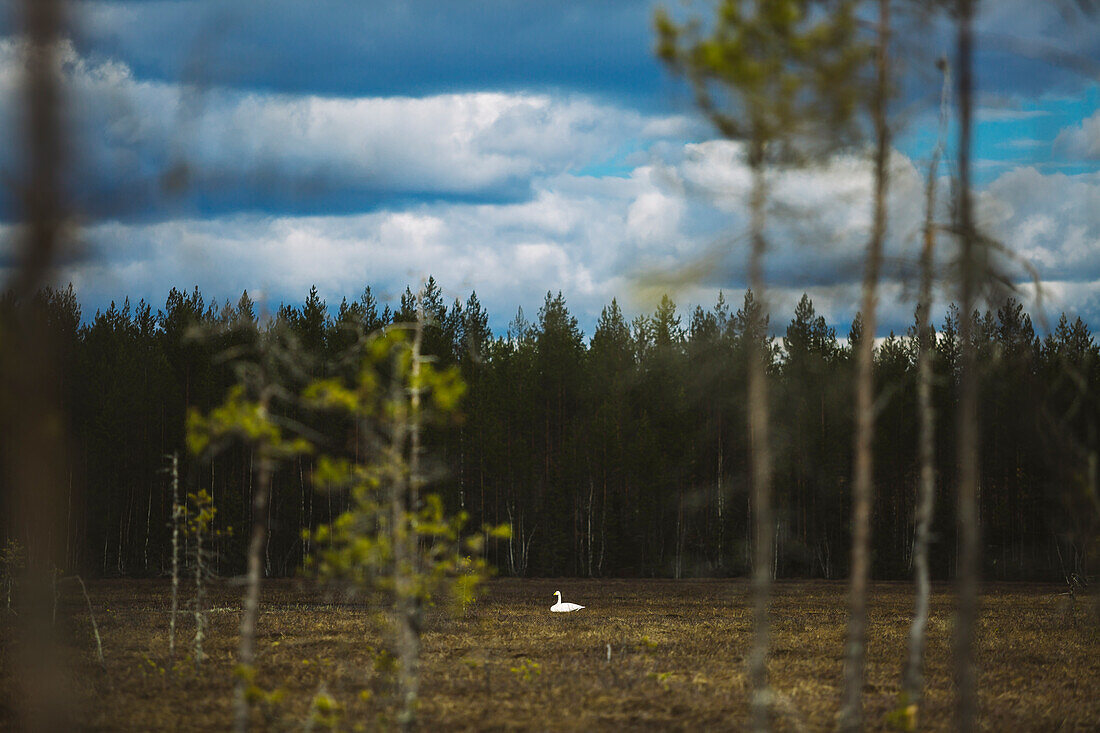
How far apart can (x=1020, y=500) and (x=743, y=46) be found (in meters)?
42.0

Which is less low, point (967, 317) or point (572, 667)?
point (967, 317)

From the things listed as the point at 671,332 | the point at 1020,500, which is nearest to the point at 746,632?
the point at 671,332

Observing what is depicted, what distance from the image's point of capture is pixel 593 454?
40.3 m

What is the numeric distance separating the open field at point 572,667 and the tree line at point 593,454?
509 inches

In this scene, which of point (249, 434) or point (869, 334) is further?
point (869, 334)

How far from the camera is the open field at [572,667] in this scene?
10805 mm

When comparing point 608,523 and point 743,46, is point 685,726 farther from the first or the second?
point 608,523

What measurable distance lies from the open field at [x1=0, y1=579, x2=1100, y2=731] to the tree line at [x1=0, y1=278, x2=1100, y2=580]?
42.4 feet

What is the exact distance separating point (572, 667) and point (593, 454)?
85.3 feet

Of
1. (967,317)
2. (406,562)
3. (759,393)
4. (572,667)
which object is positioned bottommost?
(572,667)

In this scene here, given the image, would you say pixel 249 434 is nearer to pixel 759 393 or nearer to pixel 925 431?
→ pixel 759 393

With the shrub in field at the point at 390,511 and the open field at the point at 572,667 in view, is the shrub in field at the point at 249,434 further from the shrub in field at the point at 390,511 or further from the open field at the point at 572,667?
the open field at the point at 572,667

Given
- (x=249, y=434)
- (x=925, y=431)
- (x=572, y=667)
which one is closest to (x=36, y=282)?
(x=249, y=434)

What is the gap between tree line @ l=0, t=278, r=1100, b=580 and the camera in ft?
125
